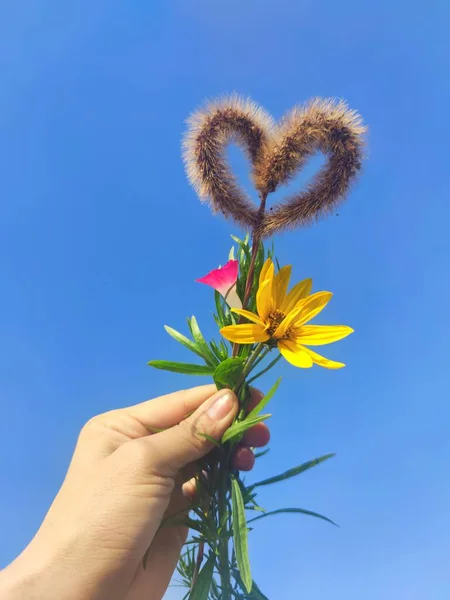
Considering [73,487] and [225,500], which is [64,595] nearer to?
[73,487]

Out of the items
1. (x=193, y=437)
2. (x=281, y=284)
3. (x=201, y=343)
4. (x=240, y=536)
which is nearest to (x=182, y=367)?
(x=201, y=343)

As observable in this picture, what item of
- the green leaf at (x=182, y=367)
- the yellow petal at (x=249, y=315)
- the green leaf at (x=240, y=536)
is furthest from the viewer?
the green leaf at (x=182, y=367)

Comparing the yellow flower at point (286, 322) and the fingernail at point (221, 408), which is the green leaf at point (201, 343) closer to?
the fingernail at point (221, 408)

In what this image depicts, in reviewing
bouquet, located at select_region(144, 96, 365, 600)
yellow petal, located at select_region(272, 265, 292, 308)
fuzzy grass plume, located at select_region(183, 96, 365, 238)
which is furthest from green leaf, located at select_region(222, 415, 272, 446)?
fuzzy grass plume, located at select_region(183, 96, 365, 238)

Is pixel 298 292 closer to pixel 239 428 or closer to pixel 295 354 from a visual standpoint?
pixel 295 354

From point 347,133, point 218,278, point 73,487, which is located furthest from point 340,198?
point 73,487

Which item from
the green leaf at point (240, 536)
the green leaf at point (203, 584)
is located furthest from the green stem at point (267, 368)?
the green leaf at point (203, 584)
